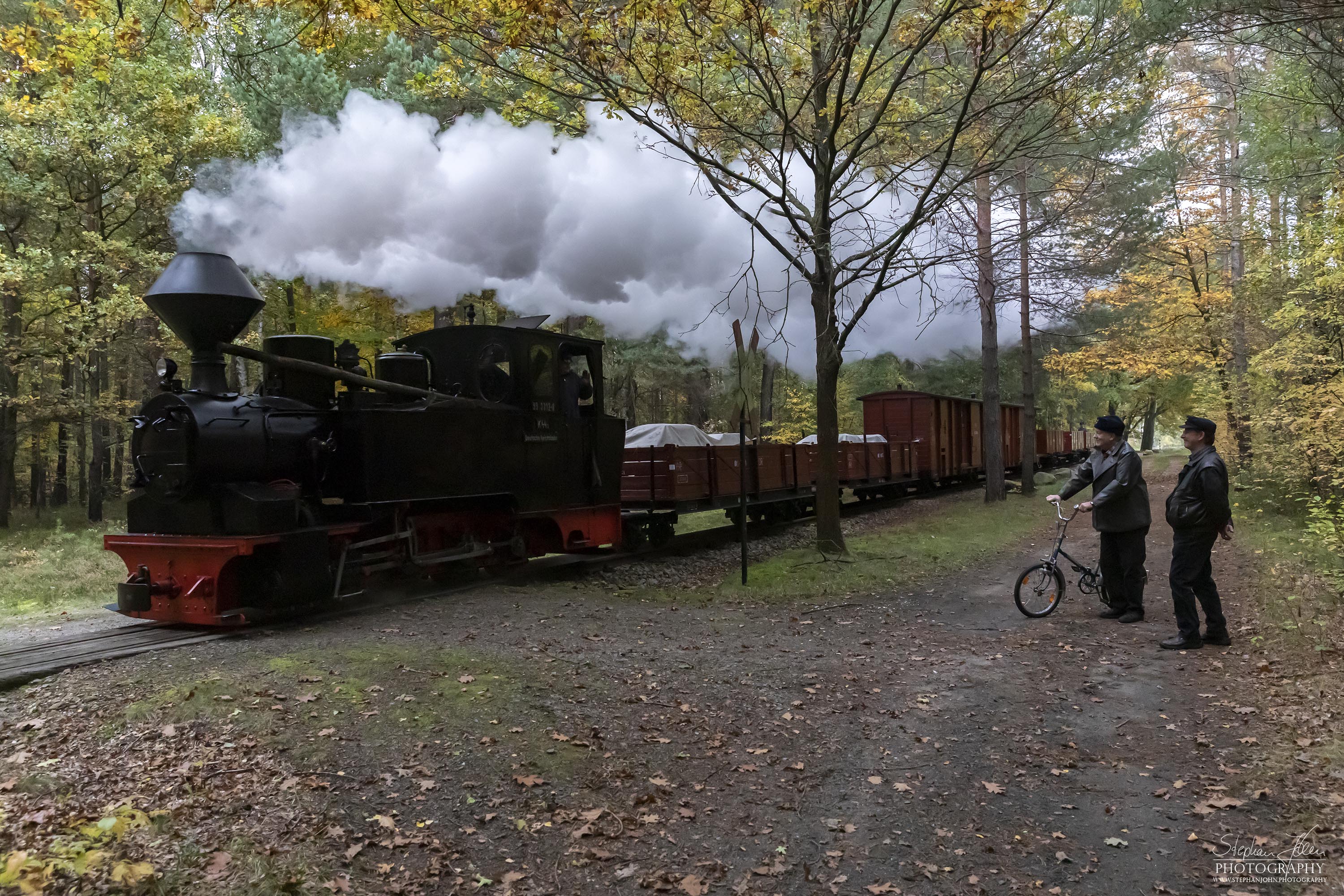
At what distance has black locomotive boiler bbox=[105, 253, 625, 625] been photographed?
276 inches

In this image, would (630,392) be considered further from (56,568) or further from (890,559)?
(56,568)

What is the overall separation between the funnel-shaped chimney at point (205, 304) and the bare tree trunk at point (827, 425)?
6619 millimetres

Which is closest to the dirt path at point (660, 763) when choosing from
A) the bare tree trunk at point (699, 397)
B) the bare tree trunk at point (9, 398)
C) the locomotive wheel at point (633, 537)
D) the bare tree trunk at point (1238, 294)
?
the locomotive wheel at point (633, 537)

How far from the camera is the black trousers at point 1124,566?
723 cm

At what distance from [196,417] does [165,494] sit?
728 mm

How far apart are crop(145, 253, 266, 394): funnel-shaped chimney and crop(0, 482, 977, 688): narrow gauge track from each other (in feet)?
→ 6.85

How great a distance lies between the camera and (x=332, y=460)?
8234mm

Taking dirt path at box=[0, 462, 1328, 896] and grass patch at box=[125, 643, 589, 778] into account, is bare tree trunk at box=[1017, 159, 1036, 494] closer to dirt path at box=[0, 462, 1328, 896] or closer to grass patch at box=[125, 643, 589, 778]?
dirt path at box=[0, 462, 1328, 896]

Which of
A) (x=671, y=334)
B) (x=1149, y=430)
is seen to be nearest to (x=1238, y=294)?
(x=671, y=334)

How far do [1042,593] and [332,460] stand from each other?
272 inches

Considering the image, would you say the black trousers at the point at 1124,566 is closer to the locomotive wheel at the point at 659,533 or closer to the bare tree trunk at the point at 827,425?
the bare tree trunk at the point at 827,425

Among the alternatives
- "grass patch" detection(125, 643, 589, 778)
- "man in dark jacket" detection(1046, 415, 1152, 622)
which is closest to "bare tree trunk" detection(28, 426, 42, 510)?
"grass patch" detection(125, 643, 589, 778)

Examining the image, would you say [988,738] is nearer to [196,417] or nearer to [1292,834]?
[1292,834]

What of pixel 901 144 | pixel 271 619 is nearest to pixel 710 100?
pixel 901 144
